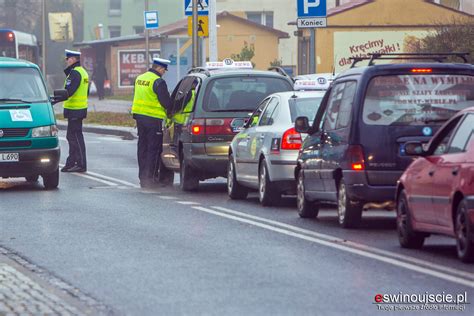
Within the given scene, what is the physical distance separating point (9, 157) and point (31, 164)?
13.4 inches

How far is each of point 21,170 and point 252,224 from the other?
645 centimetres

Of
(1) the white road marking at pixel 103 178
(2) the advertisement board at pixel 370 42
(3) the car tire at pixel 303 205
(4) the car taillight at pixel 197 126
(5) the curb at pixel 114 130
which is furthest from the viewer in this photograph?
(2) the advertisement board at pixel 370 42

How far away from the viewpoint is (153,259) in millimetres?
12164

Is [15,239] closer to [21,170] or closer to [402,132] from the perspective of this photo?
[402,132]

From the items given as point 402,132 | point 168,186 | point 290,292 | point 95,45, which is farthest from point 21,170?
point 95,45

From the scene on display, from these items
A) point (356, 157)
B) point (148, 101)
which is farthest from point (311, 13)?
point (356, 157)

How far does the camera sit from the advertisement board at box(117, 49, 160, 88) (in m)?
78.4

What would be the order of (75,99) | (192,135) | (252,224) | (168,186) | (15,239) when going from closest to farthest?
1. (15,239)
2. (252,224)
3. (192,135)
4. (168,186)
5. (75,99)

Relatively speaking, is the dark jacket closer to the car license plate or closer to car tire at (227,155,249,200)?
the car license plate

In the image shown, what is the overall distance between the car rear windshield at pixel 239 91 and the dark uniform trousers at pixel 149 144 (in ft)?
6.80

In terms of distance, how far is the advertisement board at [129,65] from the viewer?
257ft

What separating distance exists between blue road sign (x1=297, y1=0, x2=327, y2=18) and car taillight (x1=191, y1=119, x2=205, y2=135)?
13.6ft

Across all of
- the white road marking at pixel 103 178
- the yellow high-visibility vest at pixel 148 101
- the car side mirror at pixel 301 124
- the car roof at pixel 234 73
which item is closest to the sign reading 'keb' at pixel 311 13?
the yellow high-visibility vest at pixel 148 101

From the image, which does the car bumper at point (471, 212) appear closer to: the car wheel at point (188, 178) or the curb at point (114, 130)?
the car wheel at point (188, 178)
